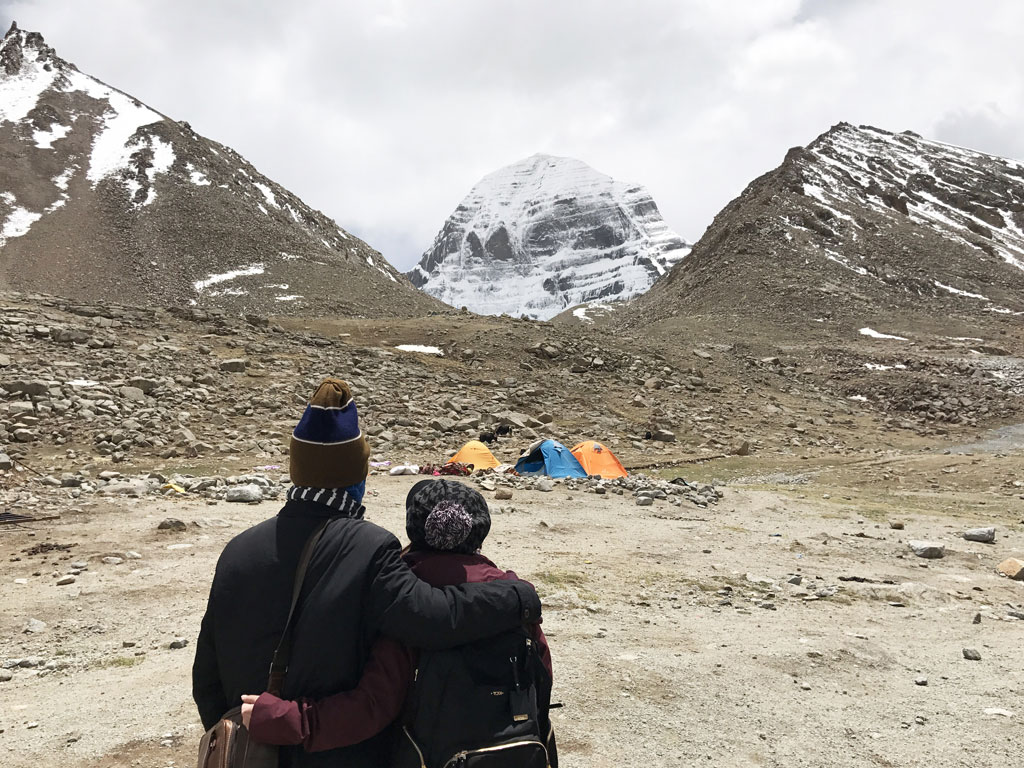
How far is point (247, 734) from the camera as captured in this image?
2.57 metres

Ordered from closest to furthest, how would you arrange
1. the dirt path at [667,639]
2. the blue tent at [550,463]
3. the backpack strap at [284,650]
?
the backpack strap at [284,650]
the dirt path at [667,639]
the blue tent at [550,463]

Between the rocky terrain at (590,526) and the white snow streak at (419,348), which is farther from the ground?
the white snow streak at (419,348)

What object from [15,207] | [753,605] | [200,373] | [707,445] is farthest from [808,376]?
[15,207]

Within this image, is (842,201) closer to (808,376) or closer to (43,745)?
(808,376)

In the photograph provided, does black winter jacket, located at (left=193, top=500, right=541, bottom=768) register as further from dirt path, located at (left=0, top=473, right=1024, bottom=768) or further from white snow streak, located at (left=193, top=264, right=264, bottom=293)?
white snow streak, located at (left=193, top=264, right=264, bottom=293)

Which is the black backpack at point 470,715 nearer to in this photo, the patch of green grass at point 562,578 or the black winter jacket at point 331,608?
the black winter jacket at point 331,608

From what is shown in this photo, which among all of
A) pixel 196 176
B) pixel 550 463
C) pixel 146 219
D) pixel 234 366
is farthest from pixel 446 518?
pixel 196 176

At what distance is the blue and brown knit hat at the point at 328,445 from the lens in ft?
9.36

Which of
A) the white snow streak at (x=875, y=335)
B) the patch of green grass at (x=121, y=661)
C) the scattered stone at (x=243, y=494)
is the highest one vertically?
the white snow streak at (x=875, y=335)

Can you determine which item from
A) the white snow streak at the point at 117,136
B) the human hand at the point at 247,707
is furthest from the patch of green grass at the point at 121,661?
the white snow streak at the point at 117,136

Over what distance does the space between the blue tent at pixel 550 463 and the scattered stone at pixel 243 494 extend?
7277 millimetres

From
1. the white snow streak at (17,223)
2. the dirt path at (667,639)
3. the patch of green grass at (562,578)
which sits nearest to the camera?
the dirt path at (667,639)

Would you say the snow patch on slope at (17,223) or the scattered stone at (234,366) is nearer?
the scattered stone at (234,366)

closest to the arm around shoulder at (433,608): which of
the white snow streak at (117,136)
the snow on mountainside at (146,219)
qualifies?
the snow on mountainside at (146,219)
